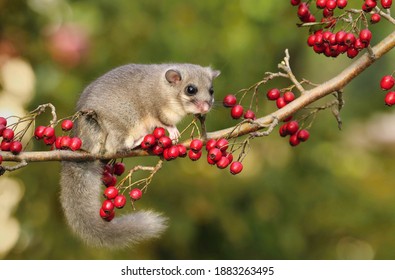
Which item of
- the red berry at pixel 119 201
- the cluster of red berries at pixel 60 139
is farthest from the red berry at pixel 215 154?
the cluster of red berries at pixel 60 139

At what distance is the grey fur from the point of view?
10.1ft

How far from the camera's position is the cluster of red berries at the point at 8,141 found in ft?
8.53

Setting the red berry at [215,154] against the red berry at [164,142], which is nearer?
the red berry at [215,154]

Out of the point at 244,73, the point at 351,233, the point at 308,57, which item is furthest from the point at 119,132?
the point at 308,57

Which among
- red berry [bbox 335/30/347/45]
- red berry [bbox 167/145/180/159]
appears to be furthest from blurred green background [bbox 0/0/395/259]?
red berry [bbox 335/30/347/45]

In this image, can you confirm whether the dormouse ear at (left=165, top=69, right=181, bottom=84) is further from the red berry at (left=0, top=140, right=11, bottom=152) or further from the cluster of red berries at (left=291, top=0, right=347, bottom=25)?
the red berry at (left=0, top=140, right=11, bottom=152)

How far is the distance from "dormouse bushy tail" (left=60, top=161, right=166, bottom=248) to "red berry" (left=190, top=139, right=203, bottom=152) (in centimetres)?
47

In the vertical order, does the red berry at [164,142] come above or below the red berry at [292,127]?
below

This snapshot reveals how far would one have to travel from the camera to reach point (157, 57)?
18.4ft

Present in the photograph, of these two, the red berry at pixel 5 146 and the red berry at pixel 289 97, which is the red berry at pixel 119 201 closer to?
the red berry at pixel 5 146

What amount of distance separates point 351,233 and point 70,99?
2.63 m

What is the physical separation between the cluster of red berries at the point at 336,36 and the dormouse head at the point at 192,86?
3.20 feet

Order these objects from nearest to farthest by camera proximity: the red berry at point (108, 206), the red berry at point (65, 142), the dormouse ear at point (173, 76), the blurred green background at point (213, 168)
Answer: the red berry at point (65, 142) < the red berry at point (108, 206) < the dormouse ear at point (173, 76) < the blurred green background at point (213, 168)

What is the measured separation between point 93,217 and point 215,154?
92 cm
